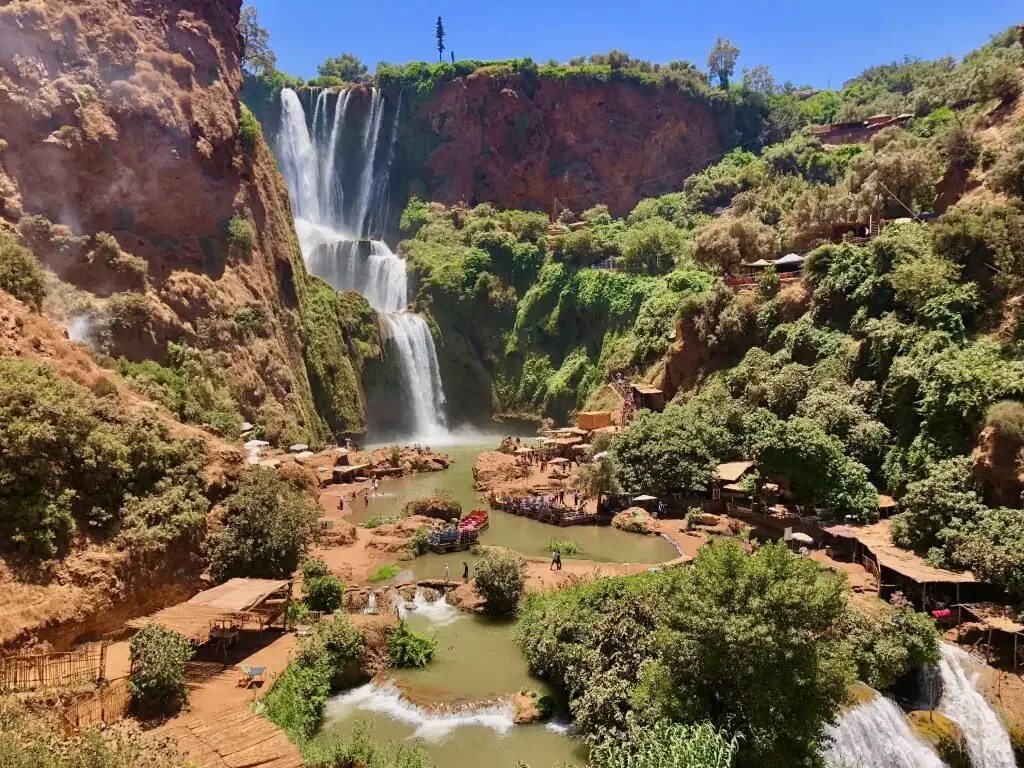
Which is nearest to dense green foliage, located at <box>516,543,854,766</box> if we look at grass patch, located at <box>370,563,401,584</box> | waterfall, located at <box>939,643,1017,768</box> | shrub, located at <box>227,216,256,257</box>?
waterfall, located at <box>939,643,1017,768</box>

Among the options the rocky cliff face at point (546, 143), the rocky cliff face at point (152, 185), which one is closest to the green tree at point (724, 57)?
the rocky cliff face at point (546, 143)

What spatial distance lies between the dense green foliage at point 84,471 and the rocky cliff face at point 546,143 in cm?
5605

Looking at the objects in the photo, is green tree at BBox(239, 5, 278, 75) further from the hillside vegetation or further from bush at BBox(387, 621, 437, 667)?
bush at BBox(387, 621, 437, 667)

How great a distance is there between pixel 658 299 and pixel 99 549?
37342 millimetres

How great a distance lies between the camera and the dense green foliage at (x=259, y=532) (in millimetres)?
20344

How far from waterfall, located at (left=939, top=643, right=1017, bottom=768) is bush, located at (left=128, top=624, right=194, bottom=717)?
17.0 meters

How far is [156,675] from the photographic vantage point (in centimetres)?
1462

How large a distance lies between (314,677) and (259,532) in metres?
5.87


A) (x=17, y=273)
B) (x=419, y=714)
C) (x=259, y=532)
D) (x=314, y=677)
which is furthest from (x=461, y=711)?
(x=17, y=273)

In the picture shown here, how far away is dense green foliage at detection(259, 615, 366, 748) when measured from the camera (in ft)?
48.2

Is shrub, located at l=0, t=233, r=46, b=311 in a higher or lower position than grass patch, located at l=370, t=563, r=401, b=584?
higher

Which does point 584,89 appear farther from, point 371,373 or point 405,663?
point 405,663

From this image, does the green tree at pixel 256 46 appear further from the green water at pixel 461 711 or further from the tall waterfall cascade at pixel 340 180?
the green water at pixel 461 711

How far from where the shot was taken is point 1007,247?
27.0 m
